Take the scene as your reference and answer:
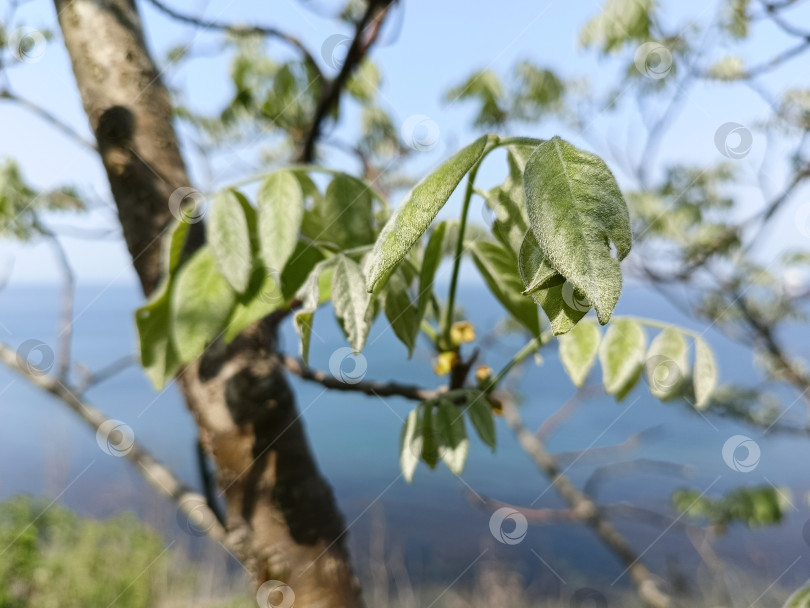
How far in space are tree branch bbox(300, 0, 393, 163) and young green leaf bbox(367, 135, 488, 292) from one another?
1.86 ft

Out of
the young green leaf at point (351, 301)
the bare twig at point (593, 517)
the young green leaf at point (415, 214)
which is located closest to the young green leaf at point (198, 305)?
the young green leaf at point (351, 301)

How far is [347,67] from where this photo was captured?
30.4 inches

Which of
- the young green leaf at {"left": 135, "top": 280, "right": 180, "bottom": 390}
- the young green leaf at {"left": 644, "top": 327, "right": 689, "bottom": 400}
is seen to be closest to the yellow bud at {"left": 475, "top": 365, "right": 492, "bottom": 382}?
the young green leaf at {"left": 644, "top": 327, "right": 689, "bottom": 400}

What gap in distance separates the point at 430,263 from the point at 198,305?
6.2 inches

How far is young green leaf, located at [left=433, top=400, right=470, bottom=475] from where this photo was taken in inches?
16.7

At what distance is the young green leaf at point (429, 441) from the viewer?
438 mm

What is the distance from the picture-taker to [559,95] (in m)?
2.18

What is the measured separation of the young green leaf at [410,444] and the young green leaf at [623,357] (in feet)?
0.56

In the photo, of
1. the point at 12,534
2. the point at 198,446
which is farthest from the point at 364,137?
the point at 12,534

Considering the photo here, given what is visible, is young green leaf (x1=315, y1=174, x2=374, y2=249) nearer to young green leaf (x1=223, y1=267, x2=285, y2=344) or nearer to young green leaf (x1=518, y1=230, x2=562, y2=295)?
young green leaf (x1=223, y1=267, x2=285, y2=344)

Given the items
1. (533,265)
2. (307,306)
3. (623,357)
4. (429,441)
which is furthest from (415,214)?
(623,357)

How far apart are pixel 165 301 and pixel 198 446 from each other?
0.74ft

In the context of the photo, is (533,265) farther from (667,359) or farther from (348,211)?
(667,359)

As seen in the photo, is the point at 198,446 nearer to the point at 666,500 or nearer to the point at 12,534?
the point at 666,500
